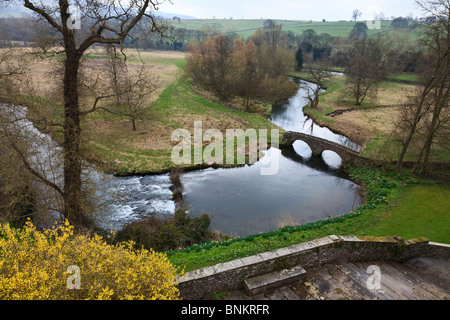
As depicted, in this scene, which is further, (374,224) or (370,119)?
(370,119)

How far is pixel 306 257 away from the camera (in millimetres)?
10086

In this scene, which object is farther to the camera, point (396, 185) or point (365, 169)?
point (365, 169)

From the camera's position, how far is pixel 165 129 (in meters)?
29.5

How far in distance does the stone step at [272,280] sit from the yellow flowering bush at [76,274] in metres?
3.46

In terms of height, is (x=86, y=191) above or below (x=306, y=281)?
above

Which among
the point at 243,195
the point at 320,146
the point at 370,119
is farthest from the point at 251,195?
the point at 370,119

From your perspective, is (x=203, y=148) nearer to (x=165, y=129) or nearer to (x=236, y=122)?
(x=165, y=129)

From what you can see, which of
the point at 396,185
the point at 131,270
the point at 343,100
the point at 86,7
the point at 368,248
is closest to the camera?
the point at 131,270

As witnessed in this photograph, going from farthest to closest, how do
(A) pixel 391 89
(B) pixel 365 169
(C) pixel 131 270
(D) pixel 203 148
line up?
(A) pixel 391 89, (D) pixel 203 148, (B) pixel 365 169, (C) pixel 131 270

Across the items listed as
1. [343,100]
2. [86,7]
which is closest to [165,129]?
[86,7]

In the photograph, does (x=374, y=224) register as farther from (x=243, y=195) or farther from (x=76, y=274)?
(x=76, y=274)

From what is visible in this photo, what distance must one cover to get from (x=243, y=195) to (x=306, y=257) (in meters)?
9.48

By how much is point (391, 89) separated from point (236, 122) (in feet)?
123
